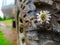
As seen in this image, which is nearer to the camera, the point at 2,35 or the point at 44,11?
the point at 44,11

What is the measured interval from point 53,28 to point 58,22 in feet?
0.13

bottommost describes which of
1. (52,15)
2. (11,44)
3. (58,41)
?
(11,44)

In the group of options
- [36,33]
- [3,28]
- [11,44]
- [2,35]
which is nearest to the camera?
[36,33]

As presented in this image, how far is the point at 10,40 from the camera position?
5.30 feet

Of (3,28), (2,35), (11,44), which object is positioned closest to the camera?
(11,44)

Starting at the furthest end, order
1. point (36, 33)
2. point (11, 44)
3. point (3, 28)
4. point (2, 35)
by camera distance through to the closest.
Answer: point (3, 28) → point (2, 35) → point (11, 44) → point (36, 33)

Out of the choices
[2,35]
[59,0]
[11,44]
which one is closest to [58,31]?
[59,0]

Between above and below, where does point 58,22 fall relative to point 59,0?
below

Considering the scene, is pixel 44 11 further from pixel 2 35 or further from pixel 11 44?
pixel 2 35

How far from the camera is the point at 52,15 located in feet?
3.39

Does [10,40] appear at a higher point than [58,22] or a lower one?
lower

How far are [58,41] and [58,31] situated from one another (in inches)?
2.0

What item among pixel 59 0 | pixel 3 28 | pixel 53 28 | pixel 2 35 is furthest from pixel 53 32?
pixel 3 28

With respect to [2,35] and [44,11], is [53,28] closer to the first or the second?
[44,11]
